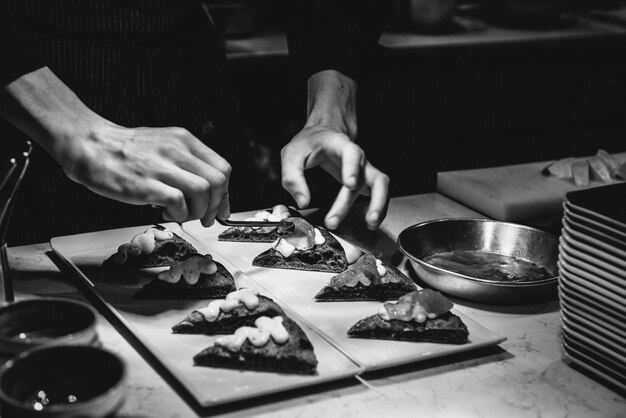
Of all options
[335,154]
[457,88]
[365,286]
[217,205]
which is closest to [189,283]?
[217,205]

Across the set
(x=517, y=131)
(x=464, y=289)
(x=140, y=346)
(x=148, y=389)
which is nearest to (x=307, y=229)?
(x=464, y=289)

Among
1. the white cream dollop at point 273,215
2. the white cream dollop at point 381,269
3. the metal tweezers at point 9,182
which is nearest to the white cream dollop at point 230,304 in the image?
the white cream dollop at point 381,269

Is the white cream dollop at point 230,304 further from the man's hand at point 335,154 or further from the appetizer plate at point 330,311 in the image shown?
the man's hand at point 335,154

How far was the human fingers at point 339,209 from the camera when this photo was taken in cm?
223

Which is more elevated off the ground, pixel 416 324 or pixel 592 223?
pixel 592 223

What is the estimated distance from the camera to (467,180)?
9.38ft

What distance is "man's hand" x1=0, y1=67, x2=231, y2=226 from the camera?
74.4 inches

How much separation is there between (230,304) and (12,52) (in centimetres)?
81

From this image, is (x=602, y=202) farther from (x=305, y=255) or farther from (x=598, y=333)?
(x=305, y=255)

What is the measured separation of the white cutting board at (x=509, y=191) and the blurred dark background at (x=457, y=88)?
121cm

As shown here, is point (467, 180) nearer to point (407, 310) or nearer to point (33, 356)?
point (407, 310)

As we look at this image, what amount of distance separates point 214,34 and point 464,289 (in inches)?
56.1

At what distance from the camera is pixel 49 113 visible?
1964 mm

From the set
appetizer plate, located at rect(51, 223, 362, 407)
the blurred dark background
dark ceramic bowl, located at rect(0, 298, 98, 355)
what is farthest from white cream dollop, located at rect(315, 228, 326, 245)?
the blurred dark background
